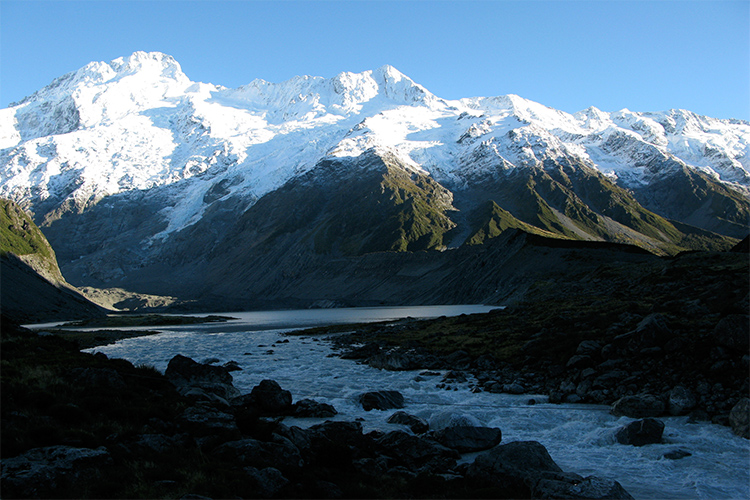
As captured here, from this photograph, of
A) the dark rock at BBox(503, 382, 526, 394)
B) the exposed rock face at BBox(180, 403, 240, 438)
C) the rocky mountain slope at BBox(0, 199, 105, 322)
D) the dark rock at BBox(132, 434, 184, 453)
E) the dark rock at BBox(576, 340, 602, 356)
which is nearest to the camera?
the dark rock at BBox(132, 434, 184, 453)

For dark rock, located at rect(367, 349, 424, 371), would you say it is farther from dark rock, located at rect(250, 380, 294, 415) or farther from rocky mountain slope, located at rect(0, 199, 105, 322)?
rocky mountain slope, located at rect(0, 199, 105, 322)

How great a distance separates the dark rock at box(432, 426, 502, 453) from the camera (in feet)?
72.0

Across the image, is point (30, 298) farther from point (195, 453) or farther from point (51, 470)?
point (51, 470)

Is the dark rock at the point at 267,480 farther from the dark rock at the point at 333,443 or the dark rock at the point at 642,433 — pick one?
the dark rock at the point at 642,433

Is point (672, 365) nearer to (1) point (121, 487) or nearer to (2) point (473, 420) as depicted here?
(2) point (473, 420)

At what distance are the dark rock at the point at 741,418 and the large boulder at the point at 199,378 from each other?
2603cm

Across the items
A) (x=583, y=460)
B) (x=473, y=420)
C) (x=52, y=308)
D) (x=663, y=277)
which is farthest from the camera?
(x=52, y=308)

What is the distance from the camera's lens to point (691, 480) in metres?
18.6

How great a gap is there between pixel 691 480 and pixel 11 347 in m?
35.2

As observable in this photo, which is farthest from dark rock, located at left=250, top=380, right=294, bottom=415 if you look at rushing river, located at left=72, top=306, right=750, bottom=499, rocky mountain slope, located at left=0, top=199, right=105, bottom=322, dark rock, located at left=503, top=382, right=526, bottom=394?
rocky mountain slope, located at left=0, top=199, right=105, bottom=322

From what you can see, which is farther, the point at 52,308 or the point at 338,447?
the point at 52,308

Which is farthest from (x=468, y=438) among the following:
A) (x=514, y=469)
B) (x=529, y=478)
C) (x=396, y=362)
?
(x=396, y=362)

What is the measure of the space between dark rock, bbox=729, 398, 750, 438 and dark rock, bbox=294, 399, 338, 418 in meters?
20.5

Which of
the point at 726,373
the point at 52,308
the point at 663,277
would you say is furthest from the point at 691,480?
the point at 52,308
